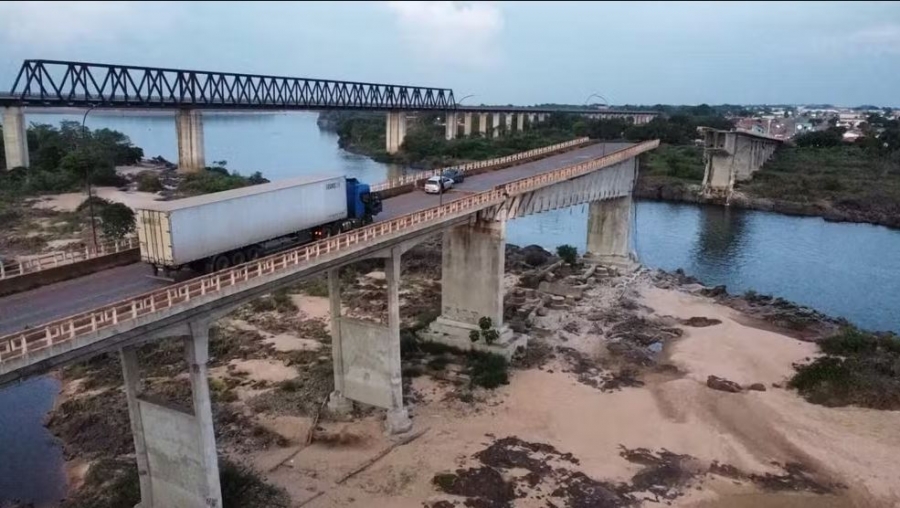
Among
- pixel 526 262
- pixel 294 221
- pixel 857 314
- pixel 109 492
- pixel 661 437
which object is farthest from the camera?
pixel 526 262

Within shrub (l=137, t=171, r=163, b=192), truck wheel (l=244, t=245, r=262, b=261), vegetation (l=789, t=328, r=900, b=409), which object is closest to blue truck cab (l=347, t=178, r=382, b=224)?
truck wheel (l=244, t=245, r=262, b=261)

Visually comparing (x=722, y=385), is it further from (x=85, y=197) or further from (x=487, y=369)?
(x=85, y=197)

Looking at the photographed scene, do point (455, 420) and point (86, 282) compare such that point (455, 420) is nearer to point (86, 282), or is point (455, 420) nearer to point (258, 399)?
point (258, 399)

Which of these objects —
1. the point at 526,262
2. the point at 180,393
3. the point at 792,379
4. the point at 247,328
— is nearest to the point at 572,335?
the point at 792,379

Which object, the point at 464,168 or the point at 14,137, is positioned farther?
the point at 14,137

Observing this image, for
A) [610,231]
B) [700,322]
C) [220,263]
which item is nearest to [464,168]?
[610,231]

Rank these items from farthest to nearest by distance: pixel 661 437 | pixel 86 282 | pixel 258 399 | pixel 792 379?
1. pixel 792 379
2. pixel 258 399
3. pixel 661 437
4. pixel 86 282

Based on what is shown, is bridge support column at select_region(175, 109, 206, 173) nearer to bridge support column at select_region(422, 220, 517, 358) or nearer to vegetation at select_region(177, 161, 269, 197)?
vegetation at select_region(177, 161, 269, 197)
